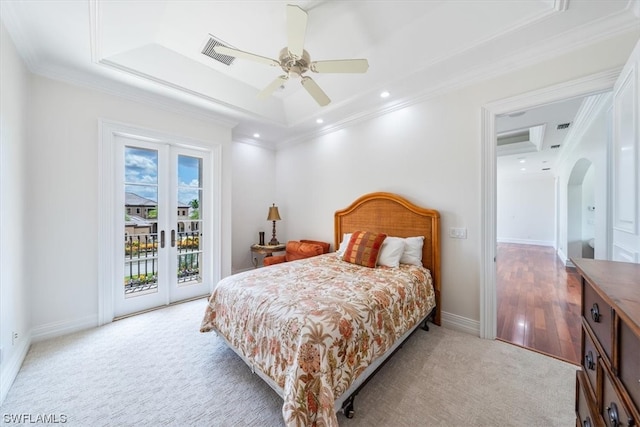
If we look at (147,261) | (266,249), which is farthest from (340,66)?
(147,261)

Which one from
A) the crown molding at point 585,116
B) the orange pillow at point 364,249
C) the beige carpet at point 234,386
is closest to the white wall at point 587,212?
the crown molding at point 585,116

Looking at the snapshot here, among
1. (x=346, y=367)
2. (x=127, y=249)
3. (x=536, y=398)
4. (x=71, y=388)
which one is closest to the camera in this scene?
(x=346, y=367)

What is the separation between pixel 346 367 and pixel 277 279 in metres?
1.00

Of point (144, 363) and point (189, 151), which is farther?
point (189, 151)

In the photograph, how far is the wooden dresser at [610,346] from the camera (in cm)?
68

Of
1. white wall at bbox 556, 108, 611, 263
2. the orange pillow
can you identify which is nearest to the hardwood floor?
white wall at bbox 556, 108, 611, 263

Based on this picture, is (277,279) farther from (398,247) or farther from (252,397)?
(398,247)

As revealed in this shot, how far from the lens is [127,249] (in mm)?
3039

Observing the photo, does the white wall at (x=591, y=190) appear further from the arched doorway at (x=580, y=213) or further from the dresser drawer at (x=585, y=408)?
the dresser drawer at (x=585, y=408)

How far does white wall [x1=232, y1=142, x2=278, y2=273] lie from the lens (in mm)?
4543

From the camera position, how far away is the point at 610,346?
836mm

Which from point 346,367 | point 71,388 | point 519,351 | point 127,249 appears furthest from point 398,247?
point 127,249

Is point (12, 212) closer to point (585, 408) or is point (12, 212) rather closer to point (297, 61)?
point (297, 61)

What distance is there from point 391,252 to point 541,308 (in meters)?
2.34
